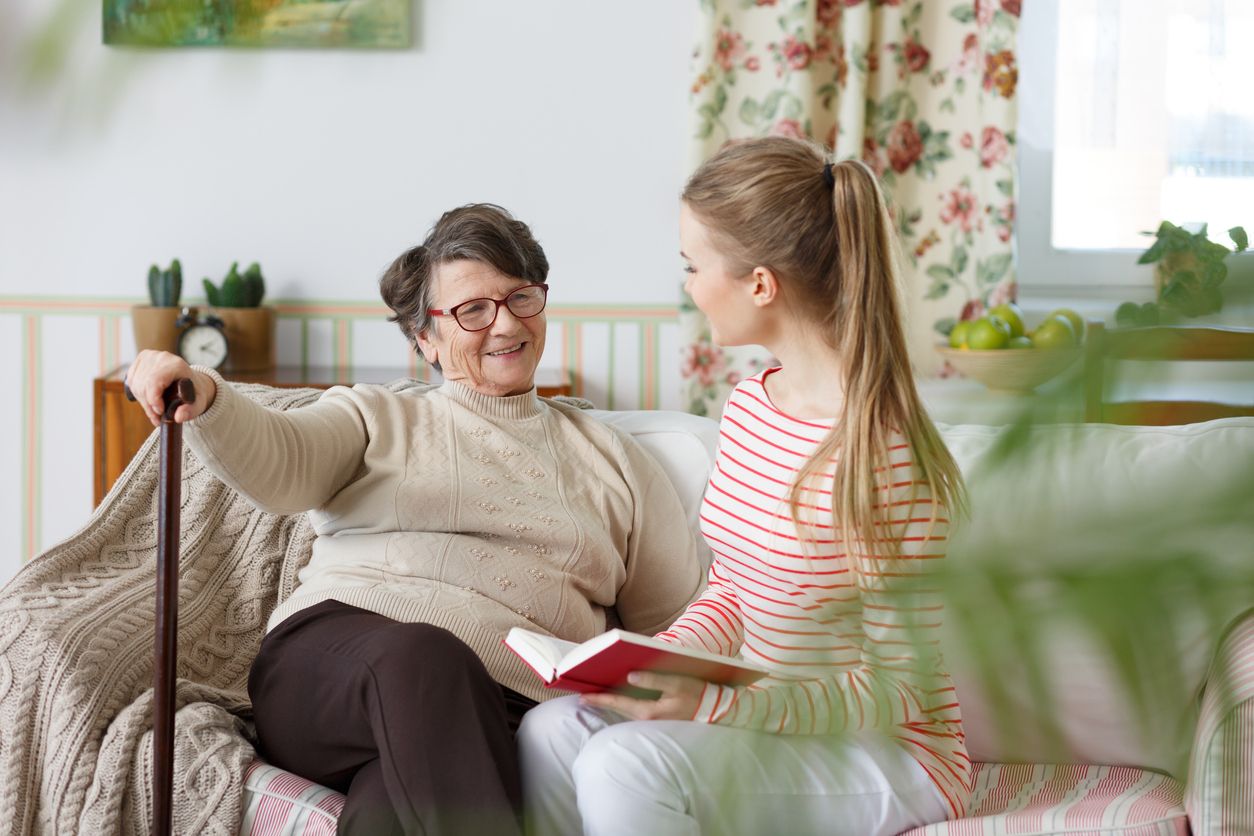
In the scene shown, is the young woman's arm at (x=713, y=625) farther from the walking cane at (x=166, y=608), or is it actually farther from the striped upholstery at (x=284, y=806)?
the walking cane at (x=166, y=608)

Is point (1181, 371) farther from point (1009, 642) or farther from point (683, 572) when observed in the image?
point (683, 572)

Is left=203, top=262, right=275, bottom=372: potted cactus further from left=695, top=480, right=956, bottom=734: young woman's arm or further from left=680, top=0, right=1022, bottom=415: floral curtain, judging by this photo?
left=695, top=480, right=956, bottom=734: young woman's arm

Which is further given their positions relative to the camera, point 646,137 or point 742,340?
point 646,137

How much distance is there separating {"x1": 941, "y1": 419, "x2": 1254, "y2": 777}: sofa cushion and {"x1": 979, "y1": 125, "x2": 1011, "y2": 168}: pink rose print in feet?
9.58

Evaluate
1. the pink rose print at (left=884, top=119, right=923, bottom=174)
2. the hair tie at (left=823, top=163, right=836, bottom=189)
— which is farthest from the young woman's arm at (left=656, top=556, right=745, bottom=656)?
the pink rose print at (left=884, top=119, right=923, bottom=174)

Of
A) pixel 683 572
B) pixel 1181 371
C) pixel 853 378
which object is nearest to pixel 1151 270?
pixel 1181 371

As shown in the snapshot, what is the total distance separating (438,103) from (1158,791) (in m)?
2.23

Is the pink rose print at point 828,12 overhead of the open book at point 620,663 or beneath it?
overhead

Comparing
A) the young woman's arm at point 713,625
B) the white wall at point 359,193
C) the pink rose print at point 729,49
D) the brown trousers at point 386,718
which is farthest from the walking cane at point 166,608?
the pink rose print at point 729,49

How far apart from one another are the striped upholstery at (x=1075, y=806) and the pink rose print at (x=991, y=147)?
1.65 metres

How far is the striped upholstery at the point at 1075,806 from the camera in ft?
4.53

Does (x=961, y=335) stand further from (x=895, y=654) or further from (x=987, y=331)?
(x=895, y=654)

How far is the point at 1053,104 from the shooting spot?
3059 millimetres

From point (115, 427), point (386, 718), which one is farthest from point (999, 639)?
point (115, 427)
